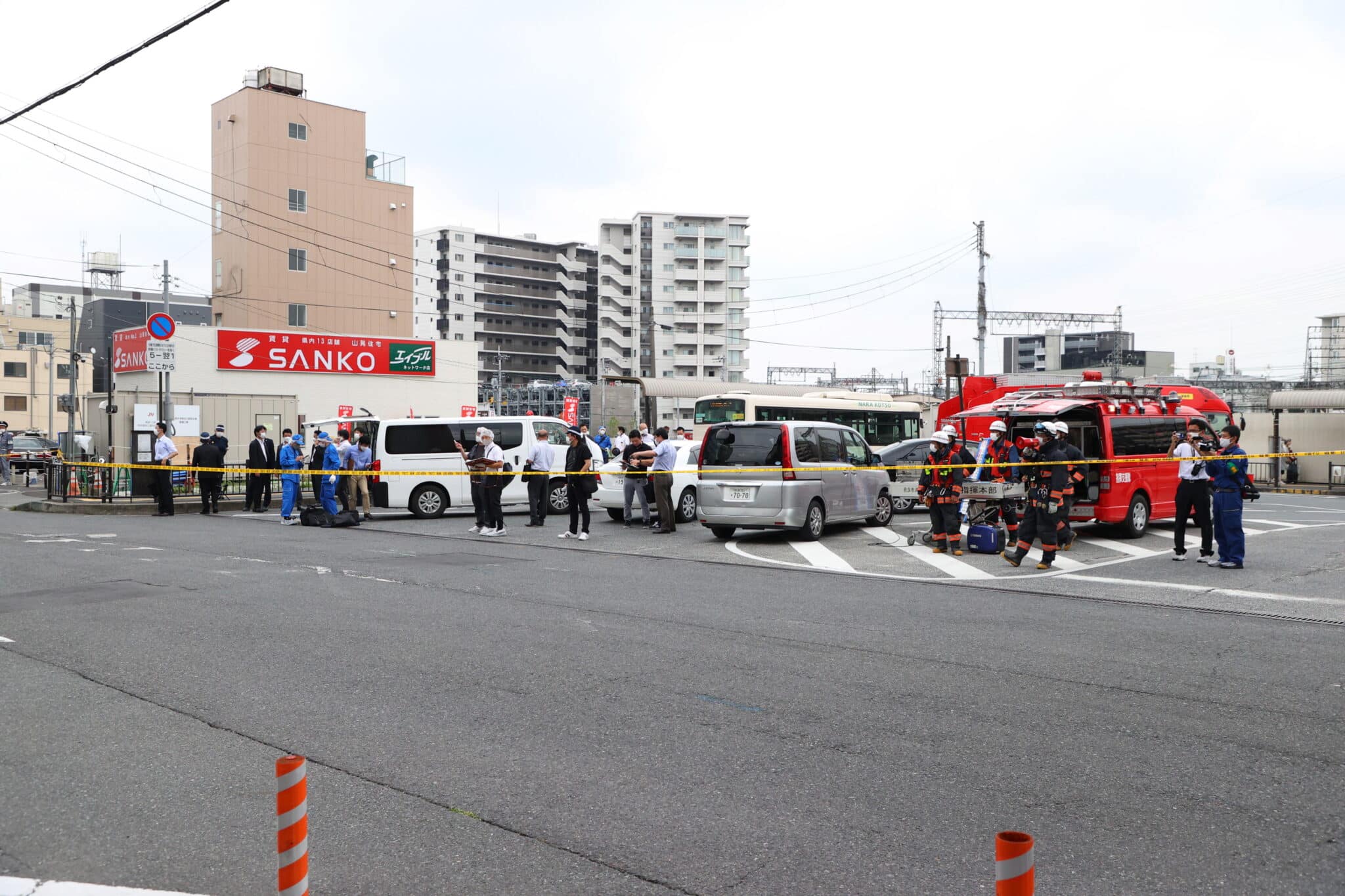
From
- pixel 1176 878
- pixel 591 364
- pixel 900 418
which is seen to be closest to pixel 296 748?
pixel 1176 878

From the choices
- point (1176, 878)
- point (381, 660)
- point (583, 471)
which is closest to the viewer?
point (1176, 878)

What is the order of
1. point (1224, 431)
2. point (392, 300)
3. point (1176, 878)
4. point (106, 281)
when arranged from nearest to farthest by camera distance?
point (1176, 878) → point (1224, 431) → point (392, 300) → point (106, 281)

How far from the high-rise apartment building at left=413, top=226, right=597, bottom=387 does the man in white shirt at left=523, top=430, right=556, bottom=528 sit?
77.5m

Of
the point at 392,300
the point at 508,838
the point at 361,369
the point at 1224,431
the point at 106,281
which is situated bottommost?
the point at 508,838

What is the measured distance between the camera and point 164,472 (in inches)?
879

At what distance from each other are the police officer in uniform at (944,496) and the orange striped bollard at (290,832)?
1266 centimetres

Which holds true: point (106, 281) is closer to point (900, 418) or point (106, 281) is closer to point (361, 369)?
point (361, 369)

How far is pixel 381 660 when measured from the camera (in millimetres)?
7445

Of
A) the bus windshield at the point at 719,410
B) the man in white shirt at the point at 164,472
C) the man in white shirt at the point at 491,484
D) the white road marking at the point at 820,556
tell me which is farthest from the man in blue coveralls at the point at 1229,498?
the bus windshield at the point at 719,410

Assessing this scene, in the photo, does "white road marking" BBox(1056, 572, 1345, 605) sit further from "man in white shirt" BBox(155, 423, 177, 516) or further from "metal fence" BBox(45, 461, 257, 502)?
"metal fence" BBox(45, 461, 257, 502)

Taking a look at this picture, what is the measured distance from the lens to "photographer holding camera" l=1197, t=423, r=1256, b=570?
40.9 feet

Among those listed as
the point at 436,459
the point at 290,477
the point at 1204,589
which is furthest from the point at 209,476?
the point at 1204,589

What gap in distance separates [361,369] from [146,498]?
2097 cm

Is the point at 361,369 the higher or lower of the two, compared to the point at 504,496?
higher
